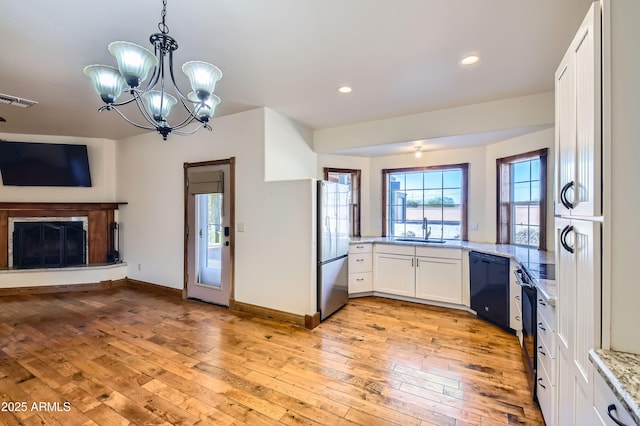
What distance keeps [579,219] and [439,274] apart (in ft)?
9.49

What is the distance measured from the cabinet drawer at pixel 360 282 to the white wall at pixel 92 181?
4705 mm

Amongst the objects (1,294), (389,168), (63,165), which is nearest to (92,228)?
(63,165)

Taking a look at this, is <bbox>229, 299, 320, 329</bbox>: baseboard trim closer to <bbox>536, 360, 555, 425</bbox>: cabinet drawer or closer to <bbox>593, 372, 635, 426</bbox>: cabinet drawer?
<bbox>536, 360, 555, 425</bbox>: cabinet drawer

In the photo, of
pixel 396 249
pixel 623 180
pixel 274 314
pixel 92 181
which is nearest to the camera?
pixel 623 180

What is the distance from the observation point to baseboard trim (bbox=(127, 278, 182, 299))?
4.48 meters

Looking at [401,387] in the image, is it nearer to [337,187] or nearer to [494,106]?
[337,187]

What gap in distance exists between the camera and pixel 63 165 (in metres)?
4.93

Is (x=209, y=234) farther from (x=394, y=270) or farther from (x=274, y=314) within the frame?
(x=394, y=270)

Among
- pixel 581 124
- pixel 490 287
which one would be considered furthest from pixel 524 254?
pixel 581 124

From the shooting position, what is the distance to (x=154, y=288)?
4742 mm

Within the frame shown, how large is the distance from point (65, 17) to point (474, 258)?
455cm

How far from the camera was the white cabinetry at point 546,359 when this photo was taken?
161cm

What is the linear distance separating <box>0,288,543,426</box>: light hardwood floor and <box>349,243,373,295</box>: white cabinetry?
64 centimetres

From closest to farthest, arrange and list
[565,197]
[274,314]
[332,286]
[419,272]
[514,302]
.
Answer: [565,197] < [514,302] < [274,314] < [332,286] < [419,272]
